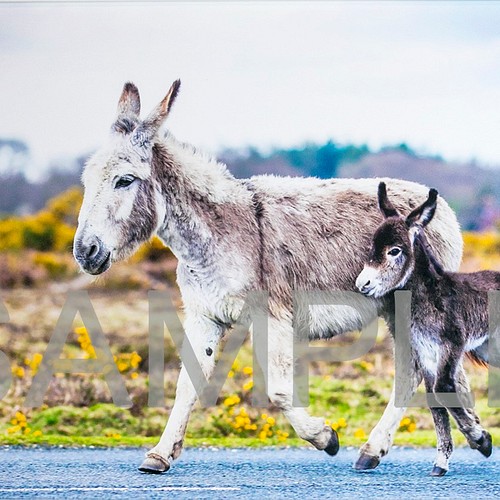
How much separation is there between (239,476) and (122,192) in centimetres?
231

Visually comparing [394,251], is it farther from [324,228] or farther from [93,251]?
[93,251]

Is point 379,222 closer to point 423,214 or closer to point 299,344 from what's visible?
point 423,214

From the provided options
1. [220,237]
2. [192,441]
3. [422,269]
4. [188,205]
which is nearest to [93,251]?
[188,205]

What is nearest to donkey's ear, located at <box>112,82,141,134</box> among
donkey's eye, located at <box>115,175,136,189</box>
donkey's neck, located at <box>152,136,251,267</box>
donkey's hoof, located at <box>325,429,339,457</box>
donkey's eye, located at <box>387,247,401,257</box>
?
donkey's neck, located at <box>152,136,251,267</box>

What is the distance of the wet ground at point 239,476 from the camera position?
6.39 m

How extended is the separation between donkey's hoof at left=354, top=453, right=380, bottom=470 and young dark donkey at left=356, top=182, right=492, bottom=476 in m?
0.46

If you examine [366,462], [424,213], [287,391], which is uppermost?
[424,213]

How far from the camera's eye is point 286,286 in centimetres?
716

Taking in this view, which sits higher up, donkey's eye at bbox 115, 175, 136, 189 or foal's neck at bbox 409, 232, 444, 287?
donkey's eye at bbox 115, 175, 136, 189

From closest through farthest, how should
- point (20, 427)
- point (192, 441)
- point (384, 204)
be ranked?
1. point (384, 204)
2. point (192, 441)
3. point (20, 427)

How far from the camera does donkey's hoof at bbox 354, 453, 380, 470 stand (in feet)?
23.9

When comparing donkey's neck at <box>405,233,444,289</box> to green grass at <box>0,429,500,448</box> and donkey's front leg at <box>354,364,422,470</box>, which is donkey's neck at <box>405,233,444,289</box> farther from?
green grass at <box>0,429,500,448</box>

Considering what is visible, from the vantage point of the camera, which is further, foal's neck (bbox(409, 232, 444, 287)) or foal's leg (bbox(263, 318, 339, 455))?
foal's neck (bbox(409, 232, 444, 287))

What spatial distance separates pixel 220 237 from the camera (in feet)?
23.5
